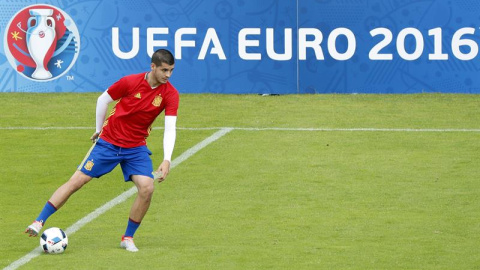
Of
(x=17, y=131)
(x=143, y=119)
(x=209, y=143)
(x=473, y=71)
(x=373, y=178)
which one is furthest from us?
(x=473, y=71)

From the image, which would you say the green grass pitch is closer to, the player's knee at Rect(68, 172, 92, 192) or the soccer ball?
the soccer ball

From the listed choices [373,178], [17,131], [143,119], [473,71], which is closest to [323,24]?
[473,71]

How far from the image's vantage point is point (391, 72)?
72.9ft

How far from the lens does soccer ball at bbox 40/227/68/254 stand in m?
10.1

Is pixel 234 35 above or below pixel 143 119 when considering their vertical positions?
below

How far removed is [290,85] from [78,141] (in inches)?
238

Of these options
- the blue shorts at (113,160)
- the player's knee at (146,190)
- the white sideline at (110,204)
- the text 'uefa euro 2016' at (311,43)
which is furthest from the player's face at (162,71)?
the text 'uefa euro 2016' at (311,43)

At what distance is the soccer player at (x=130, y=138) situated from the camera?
10.3 m

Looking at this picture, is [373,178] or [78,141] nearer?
[373,178]

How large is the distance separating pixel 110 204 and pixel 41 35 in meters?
10.2

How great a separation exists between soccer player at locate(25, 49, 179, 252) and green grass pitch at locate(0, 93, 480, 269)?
43 cm

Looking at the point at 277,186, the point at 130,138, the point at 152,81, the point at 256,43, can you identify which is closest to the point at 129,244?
the point at 130,138

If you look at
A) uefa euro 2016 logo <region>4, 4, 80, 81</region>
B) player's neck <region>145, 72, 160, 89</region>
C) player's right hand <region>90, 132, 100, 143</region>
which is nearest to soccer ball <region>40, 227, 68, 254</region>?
player's right hand <region>90, 132, 100, 143</region>

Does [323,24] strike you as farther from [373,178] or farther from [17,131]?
[373,178]
